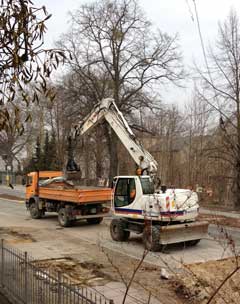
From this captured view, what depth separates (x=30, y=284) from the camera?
7.12 m

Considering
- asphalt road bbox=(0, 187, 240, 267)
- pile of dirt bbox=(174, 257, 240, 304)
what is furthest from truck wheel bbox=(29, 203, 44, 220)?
pile of dirt bbox=(174, 257, 240, 304)

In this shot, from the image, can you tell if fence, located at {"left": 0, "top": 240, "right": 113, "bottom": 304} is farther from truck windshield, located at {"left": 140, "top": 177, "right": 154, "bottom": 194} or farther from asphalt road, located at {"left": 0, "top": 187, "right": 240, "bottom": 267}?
truck windshield, located at {"left": 140, "top": 177, "right": 154, "bottom": 194}

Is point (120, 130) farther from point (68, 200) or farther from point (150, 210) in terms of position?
point (150, 210)

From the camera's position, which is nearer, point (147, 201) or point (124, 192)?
point (147, 201)

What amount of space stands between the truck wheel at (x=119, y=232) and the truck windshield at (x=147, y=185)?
1453 millimetres

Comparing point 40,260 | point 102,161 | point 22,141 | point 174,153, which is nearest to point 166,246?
point 40,260

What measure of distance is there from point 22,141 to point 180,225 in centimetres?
6957

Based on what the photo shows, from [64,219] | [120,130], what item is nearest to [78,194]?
[64,219]

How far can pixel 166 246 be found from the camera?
14.1 m

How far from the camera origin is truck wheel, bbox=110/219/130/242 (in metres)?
15.2

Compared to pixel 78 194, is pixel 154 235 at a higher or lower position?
lower

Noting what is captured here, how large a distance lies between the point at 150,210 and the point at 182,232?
1.20 metres

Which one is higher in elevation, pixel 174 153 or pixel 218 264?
pixel 174 153

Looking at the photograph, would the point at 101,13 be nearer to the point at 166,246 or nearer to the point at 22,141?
the point at 166,246
